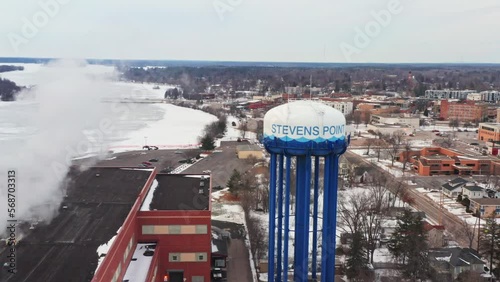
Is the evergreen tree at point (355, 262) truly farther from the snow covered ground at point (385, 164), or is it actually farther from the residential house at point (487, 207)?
the snow covered ground at point (385, 164)

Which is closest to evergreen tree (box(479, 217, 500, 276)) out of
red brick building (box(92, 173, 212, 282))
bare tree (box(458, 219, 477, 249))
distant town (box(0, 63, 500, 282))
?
distant town (box(0, 63, 500, 282))

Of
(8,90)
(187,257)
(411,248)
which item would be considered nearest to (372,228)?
(411,248)

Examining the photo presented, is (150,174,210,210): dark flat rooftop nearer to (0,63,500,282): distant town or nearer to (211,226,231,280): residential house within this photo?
(0,63,500,282): distant town

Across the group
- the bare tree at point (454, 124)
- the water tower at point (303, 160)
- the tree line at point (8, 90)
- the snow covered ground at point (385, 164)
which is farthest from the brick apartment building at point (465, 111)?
the water tower at point (303, 160)

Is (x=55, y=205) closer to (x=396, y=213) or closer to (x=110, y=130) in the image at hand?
(x=396, y=213)

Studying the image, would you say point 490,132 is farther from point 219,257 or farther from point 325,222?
point 325,222

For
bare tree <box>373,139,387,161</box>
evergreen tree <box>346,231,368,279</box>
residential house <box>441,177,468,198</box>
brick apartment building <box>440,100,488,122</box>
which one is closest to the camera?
evergreen tree <box>346,231,368,279</box>
